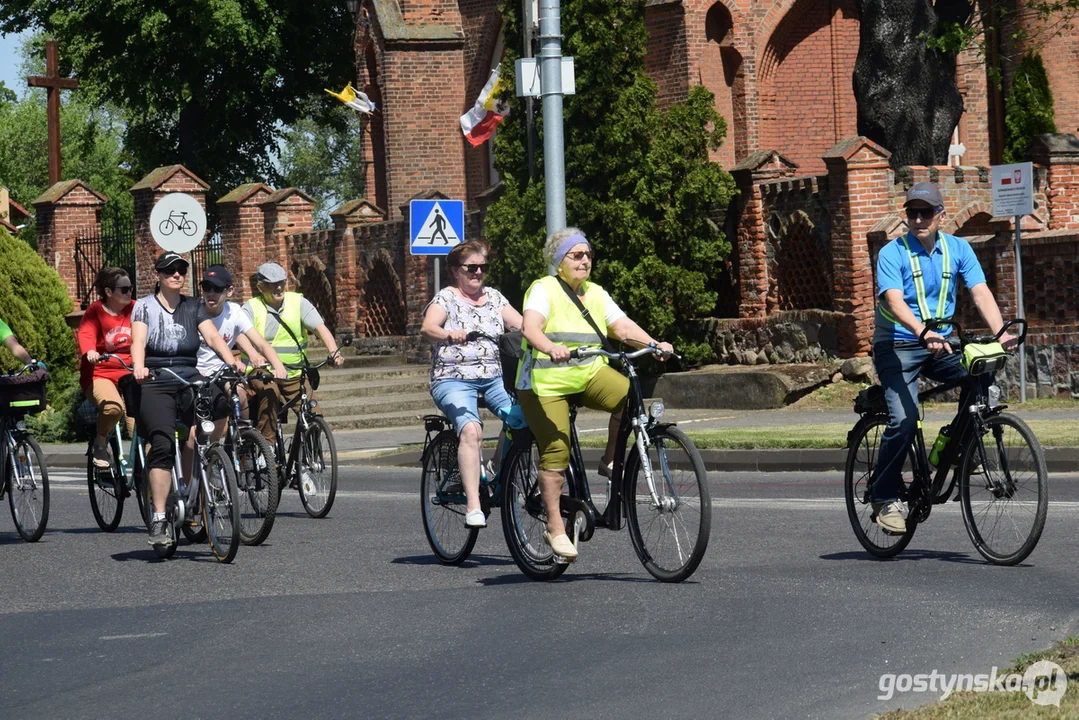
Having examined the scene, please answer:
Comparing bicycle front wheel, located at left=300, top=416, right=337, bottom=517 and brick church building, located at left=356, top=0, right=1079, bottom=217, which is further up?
brick church building, located at left=356, top=0, right=1079, bottom=217

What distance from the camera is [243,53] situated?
3834 centimetres

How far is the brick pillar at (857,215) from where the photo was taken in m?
21.8

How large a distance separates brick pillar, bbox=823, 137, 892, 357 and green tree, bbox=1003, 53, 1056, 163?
855cm

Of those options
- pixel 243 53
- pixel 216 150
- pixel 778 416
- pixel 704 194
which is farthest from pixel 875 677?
pixel 216 150

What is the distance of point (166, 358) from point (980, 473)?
4.95m

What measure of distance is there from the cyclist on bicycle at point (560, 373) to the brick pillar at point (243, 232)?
22.1m

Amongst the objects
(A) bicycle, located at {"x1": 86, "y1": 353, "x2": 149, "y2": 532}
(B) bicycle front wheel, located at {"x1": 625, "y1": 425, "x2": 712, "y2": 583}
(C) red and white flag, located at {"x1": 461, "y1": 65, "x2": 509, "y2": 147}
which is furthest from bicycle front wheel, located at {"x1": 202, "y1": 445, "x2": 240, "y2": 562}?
(C) red and white flag, located at {"x1": 461, "y1": 65, "x2": 509, "y2": 147}

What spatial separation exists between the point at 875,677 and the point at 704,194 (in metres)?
17.7

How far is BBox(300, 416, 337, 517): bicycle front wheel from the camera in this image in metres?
12.5

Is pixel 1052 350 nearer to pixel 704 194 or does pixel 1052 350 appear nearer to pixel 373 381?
pixel 704 194

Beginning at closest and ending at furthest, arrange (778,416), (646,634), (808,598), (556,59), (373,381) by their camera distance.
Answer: (646,634), (808,598), (556,59), (778,416), (373,381)

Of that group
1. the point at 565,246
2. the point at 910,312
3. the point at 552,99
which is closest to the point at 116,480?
the point at 565,246

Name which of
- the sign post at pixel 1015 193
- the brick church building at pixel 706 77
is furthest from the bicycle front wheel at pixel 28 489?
the brick church building at pixel 706 77

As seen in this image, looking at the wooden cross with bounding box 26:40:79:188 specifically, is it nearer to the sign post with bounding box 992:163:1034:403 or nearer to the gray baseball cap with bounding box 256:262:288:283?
the sign post with bounding box 992:163:1034:403
